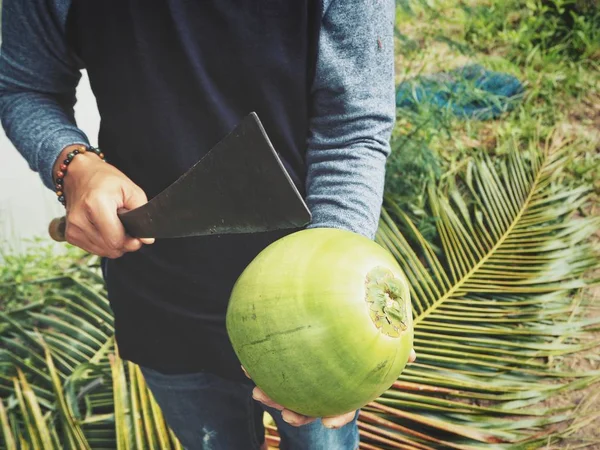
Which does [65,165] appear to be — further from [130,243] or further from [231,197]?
[231,197]

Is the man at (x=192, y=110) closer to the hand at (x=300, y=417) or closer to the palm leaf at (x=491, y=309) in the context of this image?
the hand at (x=300, y=417)

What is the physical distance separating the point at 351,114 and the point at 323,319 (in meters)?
0.36

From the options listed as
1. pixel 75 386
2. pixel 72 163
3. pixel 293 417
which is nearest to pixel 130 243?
pixel 72 163

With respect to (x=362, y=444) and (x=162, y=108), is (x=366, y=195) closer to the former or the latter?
(x=162, y=108)

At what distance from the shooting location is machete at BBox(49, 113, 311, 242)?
670 millimetres

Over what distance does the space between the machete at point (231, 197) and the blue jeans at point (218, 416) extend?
424 mm

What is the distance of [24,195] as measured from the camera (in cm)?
256

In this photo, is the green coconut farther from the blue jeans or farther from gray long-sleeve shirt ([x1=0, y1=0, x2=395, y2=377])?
the blue jeans

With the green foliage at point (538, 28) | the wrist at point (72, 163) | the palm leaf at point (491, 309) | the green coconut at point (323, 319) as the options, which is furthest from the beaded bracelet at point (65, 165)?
the green foliage at point (538, 28)

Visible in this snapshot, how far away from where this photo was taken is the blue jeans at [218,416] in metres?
1.11

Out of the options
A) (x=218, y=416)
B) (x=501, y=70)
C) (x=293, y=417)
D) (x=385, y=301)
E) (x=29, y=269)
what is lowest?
(x=29, y=269)

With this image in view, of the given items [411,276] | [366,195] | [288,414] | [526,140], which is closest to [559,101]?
[526,140]

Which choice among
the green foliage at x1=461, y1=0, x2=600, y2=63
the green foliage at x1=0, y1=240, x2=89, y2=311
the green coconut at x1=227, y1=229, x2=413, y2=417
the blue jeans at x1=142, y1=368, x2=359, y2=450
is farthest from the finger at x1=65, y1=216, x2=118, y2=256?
the green foliage at x1=461, y1=0, x2=600, y2=63

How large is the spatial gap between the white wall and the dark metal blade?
1.75 meters
